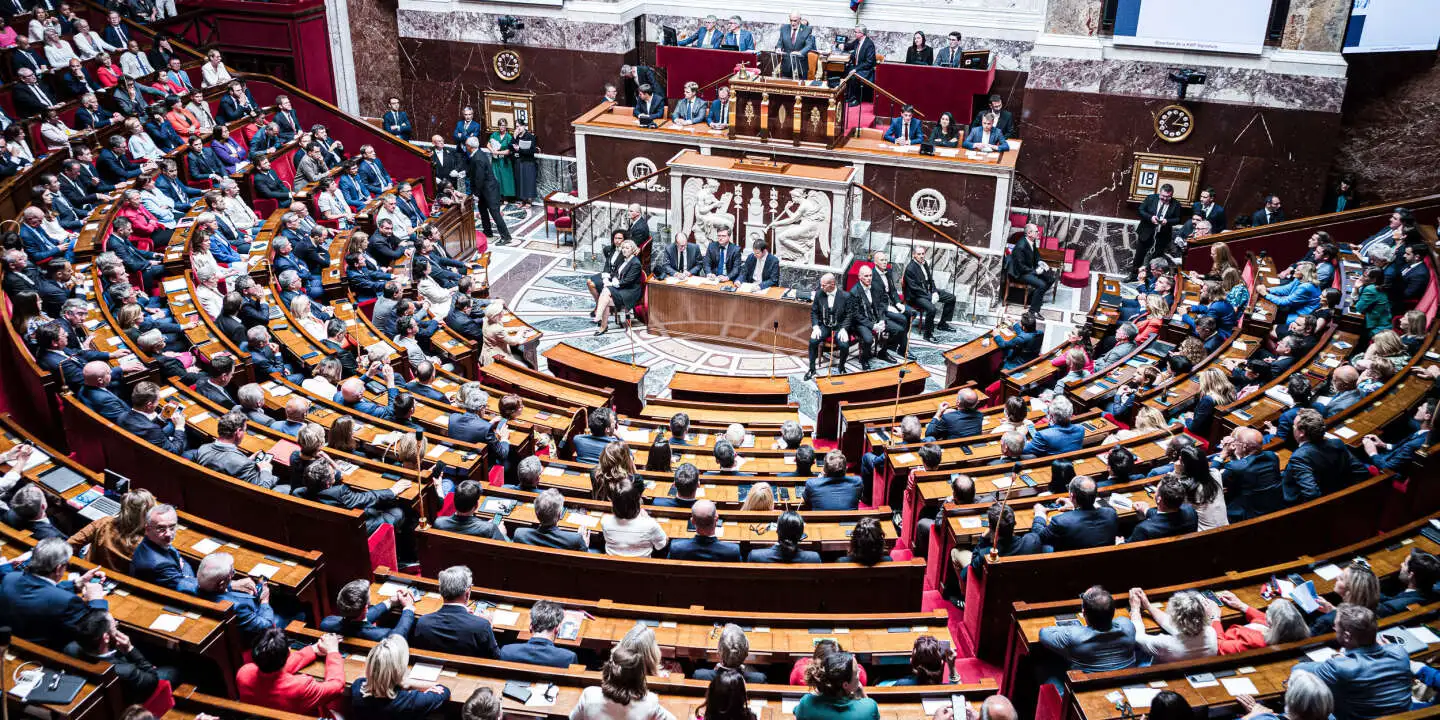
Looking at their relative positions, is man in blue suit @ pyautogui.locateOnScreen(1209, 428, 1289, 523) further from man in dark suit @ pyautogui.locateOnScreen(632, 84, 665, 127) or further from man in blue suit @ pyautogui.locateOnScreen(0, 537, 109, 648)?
man in dark suit @ pyautogui.locateOnScreen(632, 84, 665, 127)

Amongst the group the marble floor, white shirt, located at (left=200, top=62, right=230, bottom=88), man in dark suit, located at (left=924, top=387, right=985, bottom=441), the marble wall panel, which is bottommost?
the marble floor

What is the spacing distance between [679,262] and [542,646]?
347 inches

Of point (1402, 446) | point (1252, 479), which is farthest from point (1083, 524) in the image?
point (1402, 446)

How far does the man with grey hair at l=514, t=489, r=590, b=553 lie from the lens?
667cm

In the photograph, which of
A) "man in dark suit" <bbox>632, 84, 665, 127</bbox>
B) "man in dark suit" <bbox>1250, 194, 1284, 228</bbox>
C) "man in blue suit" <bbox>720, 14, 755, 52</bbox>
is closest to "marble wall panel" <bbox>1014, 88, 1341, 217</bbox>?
"man in dark suit" <bbox>1250, 194, 1284, 228</bbox>

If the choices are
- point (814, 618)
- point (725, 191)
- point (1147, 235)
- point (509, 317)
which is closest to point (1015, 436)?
point (814, 618)

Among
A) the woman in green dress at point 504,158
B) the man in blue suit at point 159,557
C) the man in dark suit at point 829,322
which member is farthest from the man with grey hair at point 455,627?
the woman in green dress at point 504,158

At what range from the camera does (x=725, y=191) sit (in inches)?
571

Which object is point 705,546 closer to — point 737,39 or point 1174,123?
point 1174,123

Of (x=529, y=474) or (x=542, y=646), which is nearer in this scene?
(x=542, y=646)

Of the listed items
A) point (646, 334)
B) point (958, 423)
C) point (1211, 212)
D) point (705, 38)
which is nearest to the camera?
point (958, 423)

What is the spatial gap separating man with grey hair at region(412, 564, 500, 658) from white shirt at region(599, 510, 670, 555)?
118 cm

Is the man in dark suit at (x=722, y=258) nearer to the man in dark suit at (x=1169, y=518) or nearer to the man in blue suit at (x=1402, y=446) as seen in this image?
the man in dark suit at (x=1169, y=518)

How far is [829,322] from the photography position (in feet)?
40.8
